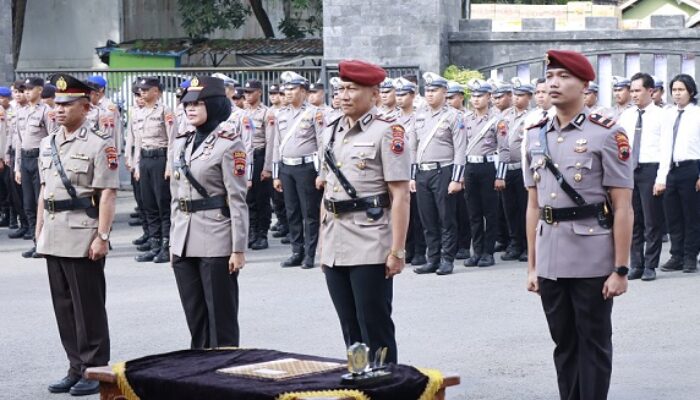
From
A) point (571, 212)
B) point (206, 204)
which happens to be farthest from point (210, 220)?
point (571, 212)

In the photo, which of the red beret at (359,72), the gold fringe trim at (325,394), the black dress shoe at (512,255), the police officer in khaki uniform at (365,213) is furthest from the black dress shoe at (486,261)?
the gold fringe trim at (325,394)

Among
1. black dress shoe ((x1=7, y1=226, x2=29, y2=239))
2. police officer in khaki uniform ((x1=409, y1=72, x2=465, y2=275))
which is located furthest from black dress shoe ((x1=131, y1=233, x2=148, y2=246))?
police officer in khaki uniform ((x1=409, y1=72, x2=465, y2=275))

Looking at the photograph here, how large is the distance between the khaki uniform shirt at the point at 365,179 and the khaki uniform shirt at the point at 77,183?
1560mm

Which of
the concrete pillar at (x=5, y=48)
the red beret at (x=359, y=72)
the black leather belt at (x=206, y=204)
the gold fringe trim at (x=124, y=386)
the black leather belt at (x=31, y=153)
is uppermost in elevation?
the concrete pillar at (x=5, y=48)

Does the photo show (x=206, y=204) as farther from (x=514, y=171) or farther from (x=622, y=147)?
(x=514, y=171)

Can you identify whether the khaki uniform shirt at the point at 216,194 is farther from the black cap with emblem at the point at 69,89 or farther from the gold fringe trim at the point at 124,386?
the gold fringe trim at the point at 124,386

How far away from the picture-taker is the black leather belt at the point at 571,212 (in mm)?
6445

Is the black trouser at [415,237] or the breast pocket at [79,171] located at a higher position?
the breast pocket at [79,171]

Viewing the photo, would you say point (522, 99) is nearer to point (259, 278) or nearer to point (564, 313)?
point (259, 278)

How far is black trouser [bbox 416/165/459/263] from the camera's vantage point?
13363mm

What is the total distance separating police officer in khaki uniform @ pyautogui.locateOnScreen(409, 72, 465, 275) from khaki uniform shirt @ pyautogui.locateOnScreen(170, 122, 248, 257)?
232 inches

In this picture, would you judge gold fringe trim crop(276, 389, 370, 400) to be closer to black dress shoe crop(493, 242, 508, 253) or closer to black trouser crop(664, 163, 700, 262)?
black trouser crop(664, 163, 700, 262)

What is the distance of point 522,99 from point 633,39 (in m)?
9.39

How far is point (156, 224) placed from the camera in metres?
14.7
